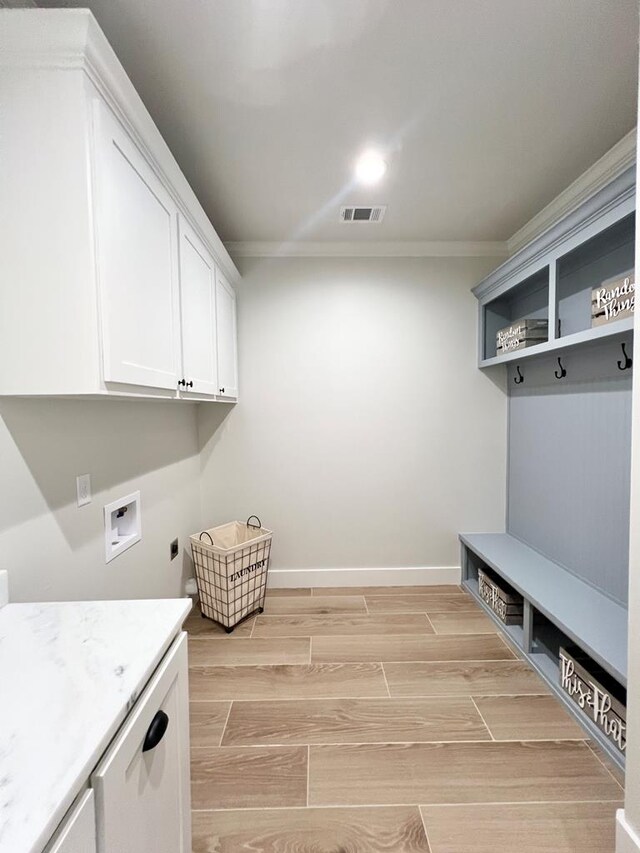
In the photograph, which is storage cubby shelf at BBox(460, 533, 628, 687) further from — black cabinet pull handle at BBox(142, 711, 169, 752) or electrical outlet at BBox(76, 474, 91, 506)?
electrical outlet at BBox(76, 474, 91, 506)

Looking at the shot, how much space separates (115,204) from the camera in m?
1.14

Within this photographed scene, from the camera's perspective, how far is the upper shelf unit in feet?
5.49

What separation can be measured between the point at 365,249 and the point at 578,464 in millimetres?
1994

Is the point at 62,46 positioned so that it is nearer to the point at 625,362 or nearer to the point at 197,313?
the point at 197,313

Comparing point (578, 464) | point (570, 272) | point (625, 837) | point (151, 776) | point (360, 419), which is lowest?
point (625, 837)

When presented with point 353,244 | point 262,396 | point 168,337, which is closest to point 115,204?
point 168,337

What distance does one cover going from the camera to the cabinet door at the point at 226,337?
237cm

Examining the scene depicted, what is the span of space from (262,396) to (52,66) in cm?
209

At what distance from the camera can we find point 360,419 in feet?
9.72

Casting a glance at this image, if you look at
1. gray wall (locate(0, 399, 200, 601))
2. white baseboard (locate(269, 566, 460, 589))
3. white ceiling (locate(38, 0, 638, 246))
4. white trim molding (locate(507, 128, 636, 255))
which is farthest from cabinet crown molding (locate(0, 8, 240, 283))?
white baseboard (locate(269, 566, 460, 589))

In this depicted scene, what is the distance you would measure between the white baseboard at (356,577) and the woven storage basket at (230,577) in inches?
14.6

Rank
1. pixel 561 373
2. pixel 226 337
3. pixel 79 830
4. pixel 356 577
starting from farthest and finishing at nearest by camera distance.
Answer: pixel 356 577, pixel 226 337, pixel 561 373, pixel 79 830

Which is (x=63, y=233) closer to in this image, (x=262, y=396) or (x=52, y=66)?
(x=52, y=66)

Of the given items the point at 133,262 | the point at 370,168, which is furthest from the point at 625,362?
the point at 133,262
